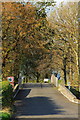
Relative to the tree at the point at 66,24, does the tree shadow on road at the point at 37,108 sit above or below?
below

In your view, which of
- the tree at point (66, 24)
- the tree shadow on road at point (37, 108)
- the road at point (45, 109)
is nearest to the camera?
the road at point (45, 109)

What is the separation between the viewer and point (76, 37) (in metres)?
27.5

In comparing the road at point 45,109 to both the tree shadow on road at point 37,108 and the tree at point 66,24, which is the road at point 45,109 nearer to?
the tree shadow on road at point 37,108

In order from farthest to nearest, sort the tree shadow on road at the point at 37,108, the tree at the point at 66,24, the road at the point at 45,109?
the tree at the point at 66,24
the tree shadow on road at the point at 37,108
the road at the point at 45,109

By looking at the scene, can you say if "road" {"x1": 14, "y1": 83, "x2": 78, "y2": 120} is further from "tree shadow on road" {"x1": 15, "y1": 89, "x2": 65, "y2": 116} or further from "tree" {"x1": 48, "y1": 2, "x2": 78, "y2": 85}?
"tree" {"x1": 48, "y1": 2, "x2": 78, "y2": 85}

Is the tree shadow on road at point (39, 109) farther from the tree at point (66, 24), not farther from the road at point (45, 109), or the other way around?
the tree at point (66, 24)

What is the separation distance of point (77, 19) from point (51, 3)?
116 inches

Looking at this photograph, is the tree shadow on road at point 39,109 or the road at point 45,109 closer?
the road at point 45,109

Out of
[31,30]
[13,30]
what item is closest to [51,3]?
[31,30]

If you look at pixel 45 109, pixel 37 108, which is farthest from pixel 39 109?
pixel 37 108

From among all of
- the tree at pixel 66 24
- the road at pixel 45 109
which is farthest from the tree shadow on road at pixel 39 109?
the tree at pixel 66 24

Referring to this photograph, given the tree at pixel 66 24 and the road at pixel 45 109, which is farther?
the tree at pixel 66 24

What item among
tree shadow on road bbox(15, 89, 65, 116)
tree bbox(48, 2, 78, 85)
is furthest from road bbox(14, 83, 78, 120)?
tree bbox(48, 2, 78, 85)

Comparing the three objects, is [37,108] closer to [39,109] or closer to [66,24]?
[39,109]
